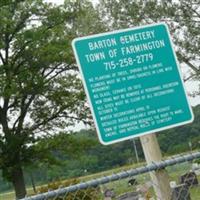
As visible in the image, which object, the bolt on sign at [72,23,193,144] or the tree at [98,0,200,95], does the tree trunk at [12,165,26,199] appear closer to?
the tree at [98,0,200,95]

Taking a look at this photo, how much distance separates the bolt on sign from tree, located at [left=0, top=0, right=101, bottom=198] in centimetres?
2367

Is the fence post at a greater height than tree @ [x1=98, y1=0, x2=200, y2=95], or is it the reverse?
tree @ [x1=98, y1=0, x2=200, y2=95]

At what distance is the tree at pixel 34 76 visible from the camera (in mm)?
28797

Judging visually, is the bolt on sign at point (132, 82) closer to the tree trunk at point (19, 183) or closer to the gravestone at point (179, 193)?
the gravestone at point (179, 193)

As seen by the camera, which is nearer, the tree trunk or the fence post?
the fence post

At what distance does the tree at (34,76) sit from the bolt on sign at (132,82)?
23673mm

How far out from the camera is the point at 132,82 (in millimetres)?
4348

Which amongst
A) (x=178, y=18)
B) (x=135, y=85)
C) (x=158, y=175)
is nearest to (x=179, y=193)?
(x=158, y=175)

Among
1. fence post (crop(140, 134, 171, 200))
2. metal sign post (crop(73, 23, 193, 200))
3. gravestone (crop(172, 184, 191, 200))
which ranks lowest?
gravestone (crop(172, 184, 191, 200))

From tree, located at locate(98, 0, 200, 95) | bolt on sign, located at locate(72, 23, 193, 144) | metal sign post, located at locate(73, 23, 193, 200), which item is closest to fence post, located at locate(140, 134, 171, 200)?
metal sign post, located at locate(73, 23, 193, 200)

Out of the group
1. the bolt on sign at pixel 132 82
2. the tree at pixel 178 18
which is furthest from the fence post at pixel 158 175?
the tree at pixel 178 18

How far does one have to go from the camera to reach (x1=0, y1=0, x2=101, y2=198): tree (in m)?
28.8

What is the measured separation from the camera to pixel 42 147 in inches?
1151

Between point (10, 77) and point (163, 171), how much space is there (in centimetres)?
2397
